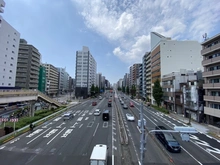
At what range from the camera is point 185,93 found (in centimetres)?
3978

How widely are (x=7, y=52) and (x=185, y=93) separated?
65742 mm

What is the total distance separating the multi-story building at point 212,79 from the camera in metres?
29.2

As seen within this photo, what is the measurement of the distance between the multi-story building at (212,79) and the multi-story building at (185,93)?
7.47 feet

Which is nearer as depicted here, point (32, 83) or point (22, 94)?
point (22, 94)

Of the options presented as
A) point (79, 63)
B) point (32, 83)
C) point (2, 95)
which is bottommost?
point (2, 95)

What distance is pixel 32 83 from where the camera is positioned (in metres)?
77.9

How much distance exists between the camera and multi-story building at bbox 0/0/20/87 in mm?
50438

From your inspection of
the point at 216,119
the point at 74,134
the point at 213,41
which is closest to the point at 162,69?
the point at 213,41

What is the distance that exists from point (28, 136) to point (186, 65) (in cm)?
5996

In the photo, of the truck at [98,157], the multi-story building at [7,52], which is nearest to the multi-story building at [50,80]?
the multi-story building at [7,52]

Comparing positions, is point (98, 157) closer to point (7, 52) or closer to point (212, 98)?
point (212, 98)

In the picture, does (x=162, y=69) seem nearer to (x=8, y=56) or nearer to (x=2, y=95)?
(x=2, y=95)

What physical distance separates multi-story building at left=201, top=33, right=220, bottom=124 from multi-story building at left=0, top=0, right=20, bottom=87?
66.1 metres

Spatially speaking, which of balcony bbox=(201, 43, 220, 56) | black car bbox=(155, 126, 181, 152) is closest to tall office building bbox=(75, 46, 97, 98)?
balcony bbox=(201, 43, 220, 56)
